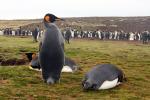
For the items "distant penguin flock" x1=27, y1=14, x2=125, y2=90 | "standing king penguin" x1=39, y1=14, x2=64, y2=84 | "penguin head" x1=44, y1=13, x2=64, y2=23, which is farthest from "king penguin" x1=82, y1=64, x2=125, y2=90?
"penguin head" x1=44, y1=13, x2=64, y2=23

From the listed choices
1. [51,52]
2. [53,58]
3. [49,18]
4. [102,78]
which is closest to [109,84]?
[102,78]

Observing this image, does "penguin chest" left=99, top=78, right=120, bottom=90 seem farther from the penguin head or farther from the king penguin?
the penguin head

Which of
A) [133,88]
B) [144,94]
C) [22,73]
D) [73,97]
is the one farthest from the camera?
[22,73]

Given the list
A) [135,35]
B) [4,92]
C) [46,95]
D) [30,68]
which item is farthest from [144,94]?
[135,35]

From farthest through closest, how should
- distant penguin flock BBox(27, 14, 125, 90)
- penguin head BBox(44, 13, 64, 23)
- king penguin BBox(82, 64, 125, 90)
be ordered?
1. penguin head BBox(44, 13, 64, 23)
2. distant penguin flock BBox(27, 14, 125, 90)
3. king penguin BBox(82, 64, 125, 90)

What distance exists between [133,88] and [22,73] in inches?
155

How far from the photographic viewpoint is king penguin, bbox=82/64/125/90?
11.3 m

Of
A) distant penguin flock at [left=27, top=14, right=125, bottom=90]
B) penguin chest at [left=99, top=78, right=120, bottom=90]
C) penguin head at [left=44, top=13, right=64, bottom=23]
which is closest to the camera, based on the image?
penguin chest at [left=99, top=78, right=120, bottom=90]

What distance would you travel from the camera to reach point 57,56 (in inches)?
482

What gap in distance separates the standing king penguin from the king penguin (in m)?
1.10

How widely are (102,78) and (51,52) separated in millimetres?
1814

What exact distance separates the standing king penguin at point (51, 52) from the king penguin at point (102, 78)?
1095 millimetres

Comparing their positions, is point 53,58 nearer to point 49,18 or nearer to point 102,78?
point 49,18

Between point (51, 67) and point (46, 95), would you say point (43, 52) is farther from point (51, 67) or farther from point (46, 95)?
point (46, 95)
